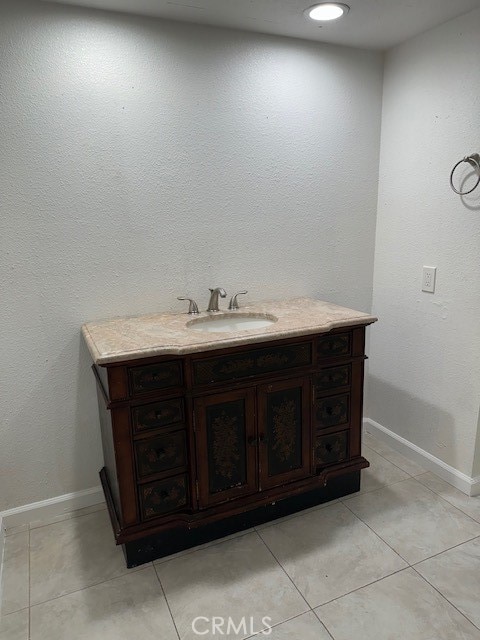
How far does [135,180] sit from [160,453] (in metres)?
1.07

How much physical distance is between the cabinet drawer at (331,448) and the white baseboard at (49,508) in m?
0.99

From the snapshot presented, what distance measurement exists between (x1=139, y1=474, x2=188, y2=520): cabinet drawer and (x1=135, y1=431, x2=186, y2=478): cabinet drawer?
0.05 m

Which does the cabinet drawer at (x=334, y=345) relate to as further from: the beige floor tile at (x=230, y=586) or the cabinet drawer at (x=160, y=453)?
the beige floor tile at (x=230, y=586)

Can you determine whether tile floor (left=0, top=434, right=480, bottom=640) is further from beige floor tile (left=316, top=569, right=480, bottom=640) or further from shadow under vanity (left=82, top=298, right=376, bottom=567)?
shadow under vanity (left=82, top=298, right=376, bottom=567)

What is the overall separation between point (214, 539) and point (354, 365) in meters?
0.90

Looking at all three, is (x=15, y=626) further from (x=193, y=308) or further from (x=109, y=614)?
(x=193, y=308)

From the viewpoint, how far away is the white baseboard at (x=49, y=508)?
71.8 inches

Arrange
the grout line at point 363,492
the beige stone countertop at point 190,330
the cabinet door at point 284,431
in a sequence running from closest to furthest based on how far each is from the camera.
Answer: the beige stone countertop at point 190,330
the cabinet door at point 284,431
the grout line at point 363,492

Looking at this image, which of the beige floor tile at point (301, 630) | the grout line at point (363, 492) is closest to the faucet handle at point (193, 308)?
the grout line at point (363, 492)

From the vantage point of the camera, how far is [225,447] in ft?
5.36

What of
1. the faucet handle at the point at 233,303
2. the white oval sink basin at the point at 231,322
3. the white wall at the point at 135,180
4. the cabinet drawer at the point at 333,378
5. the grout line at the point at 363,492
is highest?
the white wall at the point at 135,180

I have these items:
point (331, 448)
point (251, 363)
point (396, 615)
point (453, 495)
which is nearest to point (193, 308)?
point (251, 363)

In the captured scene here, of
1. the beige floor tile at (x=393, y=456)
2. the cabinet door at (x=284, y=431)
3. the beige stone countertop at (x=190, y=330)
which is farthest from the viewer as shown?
the beige floor tile at (x=393, y=456)

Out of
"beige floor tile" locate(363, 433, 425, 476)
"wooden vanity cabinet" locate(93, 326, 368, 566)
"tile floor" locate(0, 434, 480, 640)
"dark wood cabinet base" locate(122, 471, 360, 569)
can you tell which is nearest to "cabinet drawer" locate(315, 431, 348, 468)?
"wooden vanity cabinet" locate(93, 326, 368, 566)
